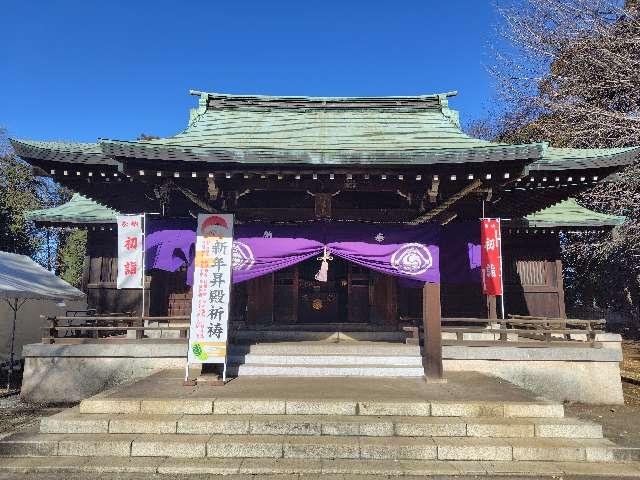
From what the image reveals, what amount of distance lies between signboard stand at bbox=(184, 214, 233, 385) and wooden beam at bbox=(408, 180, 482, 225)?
12.2ft

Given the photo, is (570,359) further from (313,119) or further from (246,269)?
(313,119)

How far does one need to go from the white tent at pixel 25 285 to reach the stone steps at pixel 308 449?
7.73m

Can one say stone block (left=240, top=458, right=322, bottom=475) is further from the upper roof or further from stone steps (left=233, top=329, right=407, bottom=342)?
stone steps (left=233, top=329, right=407, bottom=342)

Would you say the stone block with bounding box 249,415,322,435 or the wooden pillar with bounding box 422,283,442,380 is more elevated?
the wooden pillar with bounding box 422,283,442,380

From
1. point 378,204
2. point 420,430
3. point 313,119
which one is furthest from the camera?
point 313,119

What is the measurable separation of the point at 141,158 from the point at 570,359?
9719 millimetres

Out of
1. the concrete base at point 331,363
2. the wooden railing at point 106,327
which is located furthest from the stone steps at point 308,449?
the wooden railing at point 106,327

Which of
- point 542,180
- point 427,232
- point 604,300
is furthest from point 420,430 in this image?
point 604,300

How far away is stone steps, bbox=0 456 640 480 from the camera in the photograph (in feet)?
17.3

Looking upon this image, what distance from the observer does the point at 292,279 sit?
42.6ft

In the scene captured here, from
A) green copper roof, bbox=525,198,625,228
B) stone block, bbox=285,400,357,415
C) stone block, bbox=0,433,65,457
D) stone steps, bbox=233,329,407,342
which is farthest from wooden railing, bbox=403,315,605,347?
stone block, bbox=0,433,65,457

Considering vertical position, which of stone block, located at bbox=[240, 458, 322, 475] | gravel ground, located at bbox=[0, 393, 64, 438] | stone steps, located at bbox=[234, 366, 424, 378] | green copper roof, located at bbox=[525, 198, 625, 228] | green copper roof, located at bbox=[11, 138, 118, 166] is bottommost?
gravel ground, located at bbox=[0, 393, 64, 438]

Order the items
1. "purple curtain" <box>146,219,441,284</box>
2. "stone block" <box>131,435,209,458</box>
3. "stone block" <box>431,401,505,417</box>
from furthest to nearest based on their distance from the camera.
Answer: "purple curtain" <box>146,219,441,284</box> → "stone block" <box>431,401,505,417</box> → "stone block" <box>131,435,209,458</box>

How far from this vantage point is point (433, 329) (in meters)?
8.48
